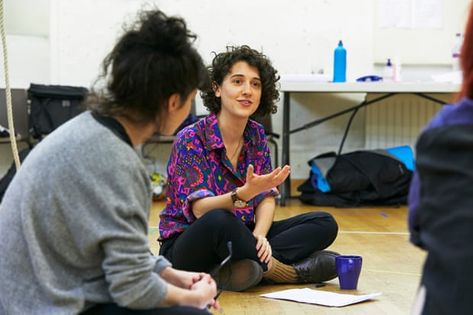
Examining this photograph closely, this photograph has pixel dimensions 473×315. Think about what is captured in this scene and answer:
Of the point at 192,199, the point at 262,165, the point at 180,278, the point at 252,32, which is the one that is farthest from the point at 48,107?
the point at 180,278

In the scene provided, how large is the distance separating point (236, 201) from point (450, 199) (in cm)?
129

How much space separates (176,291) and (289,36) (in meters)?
4.22

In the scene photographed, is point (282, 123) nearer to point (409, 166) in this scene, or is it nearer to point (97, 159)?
point (409, 166)

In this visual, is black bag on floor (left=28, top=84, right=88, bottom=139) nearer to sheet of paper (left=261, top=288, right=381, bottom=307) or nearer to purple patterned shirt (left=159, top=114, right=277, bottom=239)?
purple patterned shirt (left=159, top=114, right=277, bottom=239)

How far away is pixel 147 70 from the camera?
123 centimetres

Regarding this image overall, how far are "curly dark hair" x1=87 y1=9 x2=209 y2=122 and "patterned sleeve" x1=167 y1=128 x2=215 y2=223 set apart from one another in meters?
0.95

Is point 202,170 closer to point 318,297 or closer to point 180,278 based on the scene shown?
point 318,297

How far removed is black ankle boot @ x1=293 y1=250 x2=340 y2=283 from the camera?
7.80 feet

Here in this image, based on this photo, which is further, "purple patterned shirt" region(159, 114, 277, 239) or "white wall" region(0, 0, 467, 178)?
"white wall" region(0, 0, 467, 178)

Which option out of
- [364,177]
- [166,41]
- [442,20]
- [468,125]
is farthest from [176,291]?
[442,20]

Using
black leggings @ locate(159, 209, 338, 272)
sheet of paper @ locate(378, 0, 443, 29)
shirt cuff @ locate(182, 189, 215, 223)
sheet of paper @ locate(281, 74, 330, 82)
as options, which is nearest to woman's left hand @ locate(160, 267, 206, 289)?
black leggings @ locate(159, 209, 338, 272)

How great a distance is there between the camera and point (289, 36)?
5301 millimetres

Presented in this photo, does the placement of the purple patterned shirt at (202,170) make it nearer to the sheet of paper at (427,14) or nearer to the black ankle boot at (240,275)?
the black ankle boot at (240,275)

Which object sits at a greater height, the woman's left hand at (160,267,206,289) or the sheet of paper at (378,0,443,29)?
the sheet of paper at (378,0,443,29)
